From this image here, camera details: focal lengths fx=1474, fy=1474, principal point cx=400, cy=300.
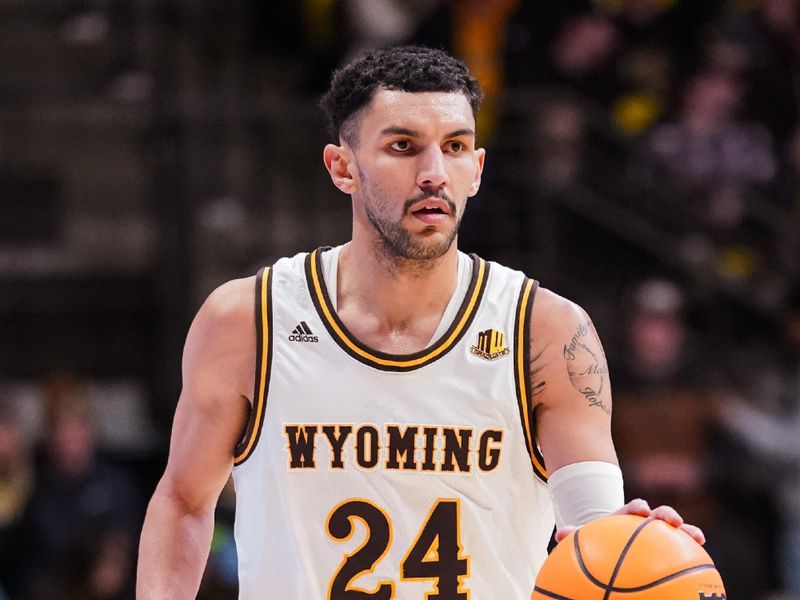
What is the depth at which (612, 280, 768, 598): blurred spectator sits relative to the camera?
9281 mm

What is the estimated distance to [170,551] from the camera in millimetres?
4699

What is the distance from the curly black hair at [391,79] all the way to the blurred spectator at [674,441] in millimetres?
4936

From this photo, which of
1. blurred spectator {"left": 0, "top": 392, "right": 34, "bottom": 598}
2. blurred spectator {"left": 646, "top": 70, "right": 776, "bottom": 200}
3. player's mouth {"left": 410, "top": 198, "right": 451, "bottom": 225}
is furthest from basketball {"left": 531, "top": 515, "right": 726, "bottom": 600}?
blurred spectator {"left": 646, "top": 70, "right": 776, "bottom": 200}

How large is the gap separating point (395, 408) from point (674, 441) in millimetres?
5268

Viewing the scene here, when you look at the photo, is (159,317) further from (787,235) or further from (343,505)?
(343,505)

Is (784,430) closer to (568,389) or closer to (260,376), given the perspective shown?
(568,389)

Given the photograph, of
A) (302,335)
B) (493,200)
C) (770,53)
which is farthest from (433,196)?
(770,53)

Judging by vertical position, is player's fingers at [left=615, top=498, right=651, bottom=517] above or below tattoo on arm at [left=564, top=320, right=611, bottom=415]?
below

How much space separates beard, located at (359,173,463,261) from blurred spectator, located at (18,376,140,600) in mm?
4410

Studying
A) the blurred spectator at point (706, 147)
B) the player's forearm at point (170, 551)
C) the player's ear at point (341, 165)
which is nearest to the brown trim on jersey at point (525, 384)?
the player's ear at point (341, 165)

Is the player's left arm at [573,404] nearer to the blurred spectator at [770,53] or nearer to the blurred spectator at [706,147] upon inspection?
the blurred spectator at [706,147]

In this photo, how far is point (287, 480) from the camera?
4.61 meters

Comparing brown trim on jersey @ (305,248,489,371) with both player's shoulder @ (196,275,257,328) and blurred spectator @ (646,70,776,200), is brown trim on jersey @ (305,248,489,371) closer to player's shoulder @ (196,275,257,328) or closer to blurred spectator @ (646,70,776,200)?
player's shoulder @ (196,275,257,328)

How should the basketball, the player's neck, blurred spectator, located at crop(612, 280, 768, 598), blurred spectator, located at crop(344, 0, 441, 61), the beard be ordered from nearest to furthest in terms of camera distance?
the basketball, the beard, the player's neck, blurred spectator, located at crop(612, 280, 768, 598), blurred spectator, located at crop(344, 0, 441, 61)
